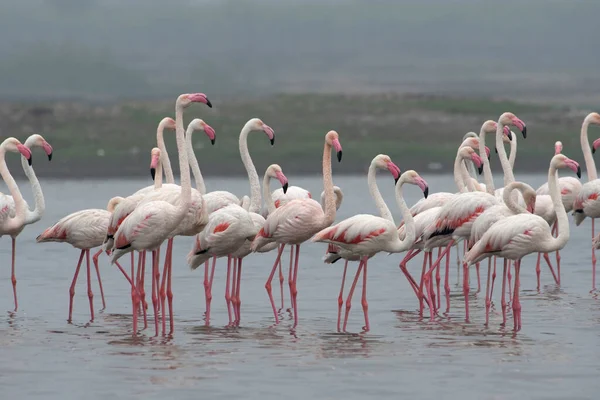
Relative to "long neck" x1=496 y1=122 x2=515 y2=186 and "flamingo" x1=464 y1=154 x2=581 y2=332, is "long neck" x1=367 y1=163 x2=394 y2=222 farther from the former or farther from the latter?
"long neck" x1=496 y1=122 x2=515 y2=186

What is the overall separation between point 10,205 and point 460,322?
546cm

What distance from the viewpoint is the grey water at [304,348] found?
8.75m

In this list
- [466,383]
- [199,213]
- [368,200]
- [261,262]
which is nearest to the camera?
[466,383]

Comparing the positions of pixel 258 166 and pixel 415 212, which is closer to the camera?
pixel 415 212

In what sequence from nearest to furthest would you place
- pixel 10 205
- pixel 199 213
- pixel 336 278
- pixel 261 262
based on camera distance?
pixel 199 213
pixel 10 205
pixel 336 278
pixel 261 262

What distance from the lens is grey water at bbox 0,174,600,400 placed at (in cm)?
875

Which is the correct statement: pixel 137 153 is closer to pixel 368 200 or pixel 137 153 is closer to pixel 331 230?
pixel 368 200

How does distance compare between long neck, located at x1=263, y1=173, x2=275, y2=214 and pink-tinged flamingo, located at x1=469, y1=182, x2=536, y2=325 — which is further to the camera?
long neck, located at x1=263, y1=173, x2=275, y2=214

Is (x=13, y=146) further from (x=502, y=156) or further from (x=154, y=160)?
(x=502, y=156)

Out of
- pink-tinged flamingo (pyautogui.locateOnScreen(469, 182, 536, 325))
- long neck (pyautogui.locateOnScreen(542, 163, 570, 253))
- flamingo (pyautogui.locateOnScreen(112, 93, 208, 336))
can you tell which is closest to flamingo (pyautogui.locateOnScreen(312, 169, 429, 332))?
pink-tinged flamingo (pyautogui.locateOnScreen(469, 182, 536, 325))

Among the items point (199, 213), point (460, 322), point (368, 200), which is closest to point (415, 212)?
point (460, 322)

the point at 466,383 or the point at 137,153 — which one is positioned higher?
the point at 137,153

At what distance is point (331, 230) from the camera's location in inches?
452

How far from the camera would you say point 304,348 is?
10531 millimetres
